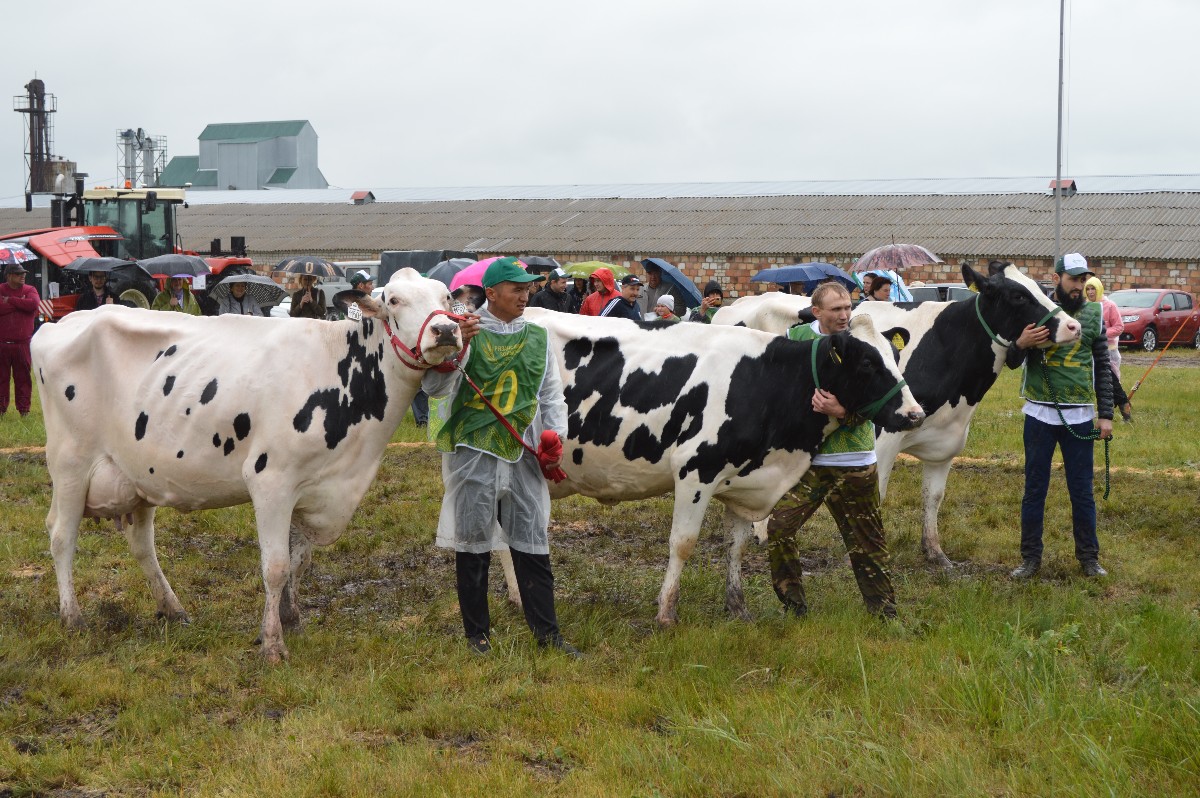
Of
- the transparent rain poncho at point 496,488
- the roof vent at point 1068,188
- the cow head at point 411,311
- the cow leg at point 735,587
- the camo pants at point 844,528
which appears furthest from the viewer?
the roof vent at point 1068,188

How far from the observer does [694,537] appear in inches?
266

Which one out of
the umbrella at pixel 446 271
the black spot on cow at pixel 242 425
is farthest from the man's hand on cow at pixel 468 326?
the umbrella at pixel 446 271

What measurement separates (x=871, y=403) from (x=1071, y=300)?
244 centimetres

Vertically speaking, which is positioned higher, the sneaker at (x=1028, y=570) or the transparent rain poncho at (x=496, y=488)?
the transparent rain poncho at (x=496, y=488)

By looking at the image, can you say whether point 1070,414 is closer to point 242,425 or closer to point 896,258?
point 242,425

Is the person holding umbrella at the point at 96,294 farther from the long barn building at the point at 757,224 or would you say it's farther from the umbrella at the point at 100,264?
the long barn building at the point at 757,224

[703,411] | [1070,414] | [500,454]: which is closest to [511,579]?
[703,411]

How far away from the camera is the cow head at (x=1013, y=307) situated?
25.6 feet

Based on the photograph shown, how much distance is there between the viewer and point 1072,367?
7.97 meters

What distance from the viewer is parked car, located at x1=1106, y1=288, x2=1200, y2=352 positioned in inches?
1075

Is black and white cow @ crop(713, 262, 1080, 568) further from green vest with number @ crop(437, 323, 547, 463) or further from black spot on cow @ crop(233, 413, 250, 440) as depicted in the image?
black spot on cow @ crop(233, 413, 250, 440)

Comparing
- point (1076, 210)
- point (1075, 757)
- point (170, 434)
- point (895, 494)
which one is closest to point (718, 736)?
point (1075, 757)

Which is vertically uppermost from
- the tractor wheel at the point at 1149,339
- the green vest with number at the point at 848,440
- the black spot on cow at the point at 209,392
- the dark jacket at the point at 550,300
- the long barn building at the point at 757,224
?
the long barn building at the point at 757,224

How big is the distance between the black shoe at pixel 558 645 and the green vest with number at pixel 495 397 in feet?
3.01
